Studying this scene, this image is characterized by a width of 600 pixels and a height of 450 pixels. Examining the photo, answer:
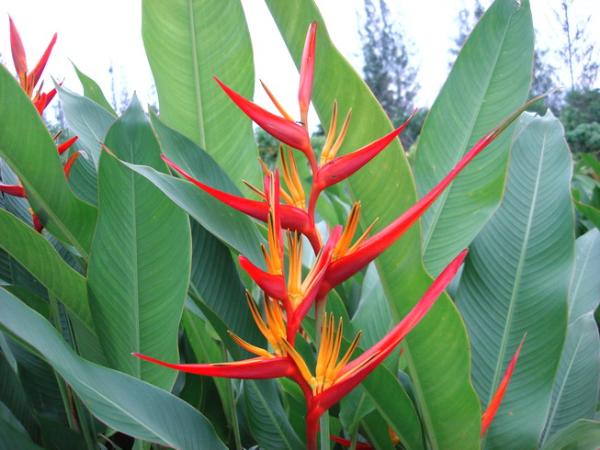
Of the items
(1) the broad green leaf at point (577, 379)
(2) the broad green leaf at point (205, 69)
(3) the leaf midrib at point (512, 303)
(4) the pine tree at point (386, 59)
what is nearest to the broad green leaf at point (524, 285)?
(3) the leaf midrib at point (512, 303)

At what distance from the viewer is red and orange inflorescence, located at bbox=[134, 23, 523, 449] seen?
1.71 feet

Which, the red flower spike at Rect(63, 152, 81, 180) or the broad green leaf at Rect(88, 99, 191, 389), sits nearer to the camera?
the broad green leaf at Rect(88, 99, 191, 389)

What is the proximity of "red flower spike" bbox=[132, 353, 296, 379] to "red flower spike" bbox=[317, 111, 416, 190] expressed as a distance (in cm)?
16

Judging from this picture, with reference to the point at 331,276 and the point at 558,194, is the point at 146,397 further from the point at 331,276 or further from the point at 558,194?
the point at 558,194

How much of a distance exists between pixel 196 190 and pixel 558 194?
479mm

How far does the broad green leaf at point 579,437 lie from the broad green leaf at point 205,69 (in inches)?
20.1

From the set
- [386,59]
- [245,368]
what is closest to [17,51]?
[245,368]

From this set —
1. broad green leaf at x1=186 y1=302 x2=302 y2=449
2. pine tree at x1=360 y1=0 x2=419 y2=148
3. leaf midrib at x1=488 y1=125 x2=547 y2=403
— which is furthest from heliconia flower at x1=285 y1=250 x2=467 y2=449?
pine tree at x1=360 y1=0 x2=419 y2=148

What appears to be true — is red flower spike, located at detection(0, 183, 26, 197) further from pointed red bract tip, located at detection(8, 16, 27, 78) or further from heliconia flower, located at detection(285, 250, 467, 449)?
heliconia flower, located at detection(285, 250, 467, 449)

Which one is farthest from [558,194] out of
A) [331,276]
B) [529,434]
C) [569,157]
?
[331,276]

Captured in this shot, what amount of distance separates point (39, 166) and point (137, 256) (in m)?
0.16

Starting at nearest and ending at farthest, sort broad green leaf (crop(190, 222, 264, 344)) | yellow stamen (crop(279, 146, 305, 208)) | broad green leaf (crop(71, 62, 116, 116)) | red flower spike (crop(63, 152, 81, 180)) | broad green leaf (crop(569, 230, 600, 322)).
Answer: yellow stamen (crop(279, 146, 305, 208)) → broad green leaf (crop(190, 222, 264, 344)) → red flower spike (crop(63, 152, 81, 180)) → broad green leaf (crop(569, 230, 600, 322)) → broad green leaf (crop(71, 62, 116, 116))

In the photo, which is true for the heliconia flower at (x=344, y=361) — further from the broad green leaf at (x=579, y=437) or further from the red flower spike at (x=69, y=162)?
the red flower spike at (x=69, y=162)

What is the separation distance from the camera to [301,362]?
0.54 m
